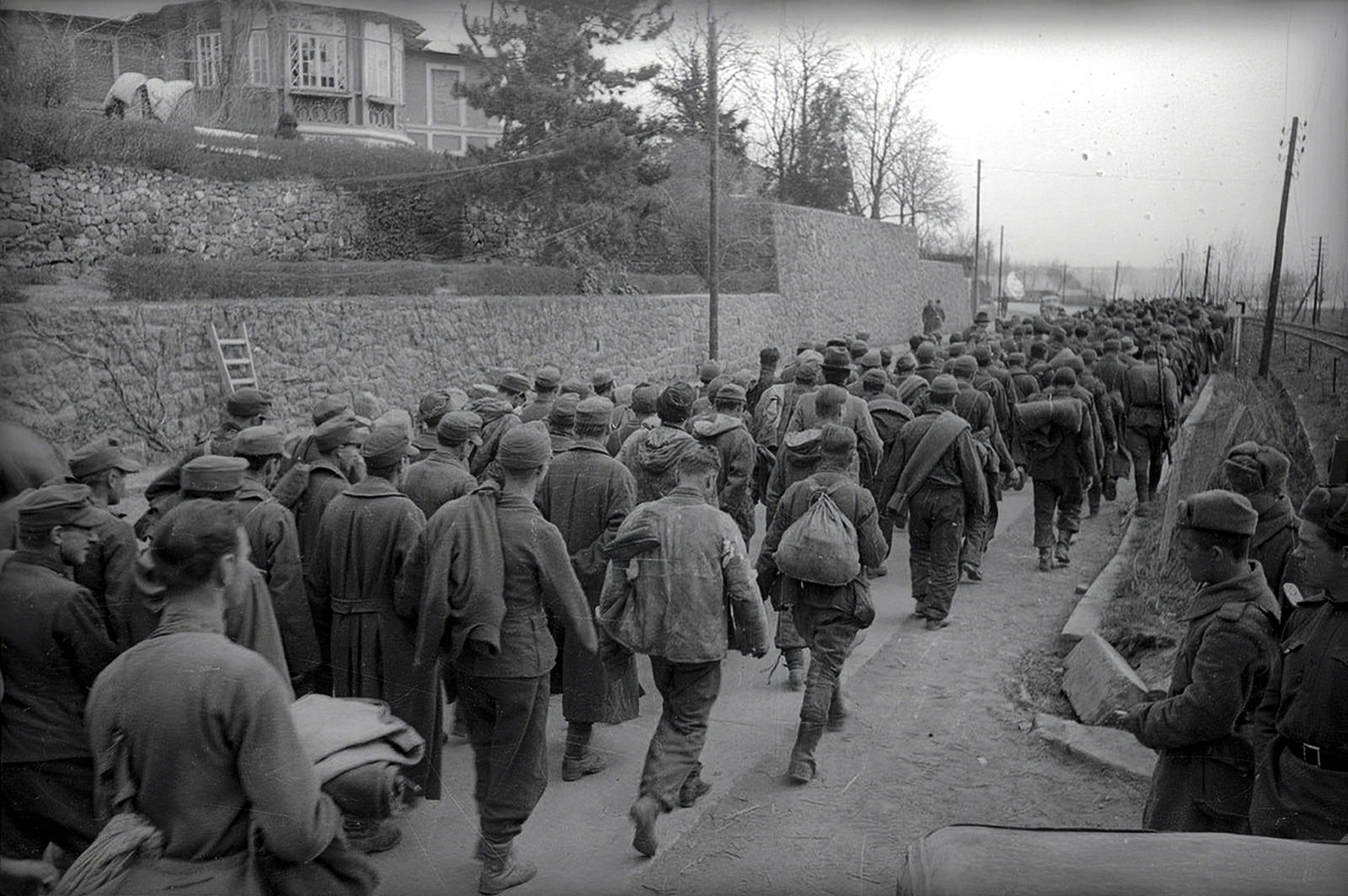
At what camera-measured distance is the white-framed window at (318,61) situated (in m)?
17.5

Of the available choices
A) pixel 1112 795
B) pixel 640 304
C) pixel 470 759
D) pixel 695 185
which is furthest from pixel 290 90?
pixel 1112 795

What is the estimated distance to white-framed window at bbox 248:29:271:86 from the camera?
16.6m

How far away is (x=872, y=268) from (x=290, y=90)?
19.7m

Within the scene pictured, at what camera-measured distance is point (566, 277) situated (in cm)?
1964

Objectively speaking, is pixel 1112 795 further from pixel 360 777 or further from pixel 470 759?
pixel 360 777

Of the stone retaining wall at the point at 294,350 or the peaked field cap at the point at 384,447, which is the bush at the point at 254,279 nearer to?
the stone retaining wall at the point at 294,350

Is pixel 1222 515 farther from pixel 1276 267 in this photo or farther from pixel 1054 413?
pixel 1276 267

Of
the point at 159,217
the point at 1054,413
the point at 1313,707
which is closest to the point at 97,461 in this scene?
the point at 1313,707

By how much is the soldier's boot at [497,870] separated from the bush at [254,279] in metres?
10.5

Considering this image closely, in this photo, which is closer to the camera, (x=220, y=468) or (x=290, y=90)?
(x=220, y=468)

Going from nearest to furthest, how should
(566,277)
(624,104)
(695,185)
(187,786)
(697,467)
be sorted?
1. (187,786)
2. (697,467)
3. (624,104)
4. (566,277)
5. (695,185)

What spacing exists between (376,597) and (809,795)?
234cm

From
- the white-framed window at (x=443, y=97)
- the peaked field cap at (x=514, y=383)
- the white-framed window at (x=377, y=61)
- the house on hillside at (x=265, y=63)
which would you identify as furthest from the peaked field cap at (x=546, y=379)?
the white-framed window at (x=443, y=97)

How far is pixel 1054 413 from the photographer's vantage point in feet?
31.8
